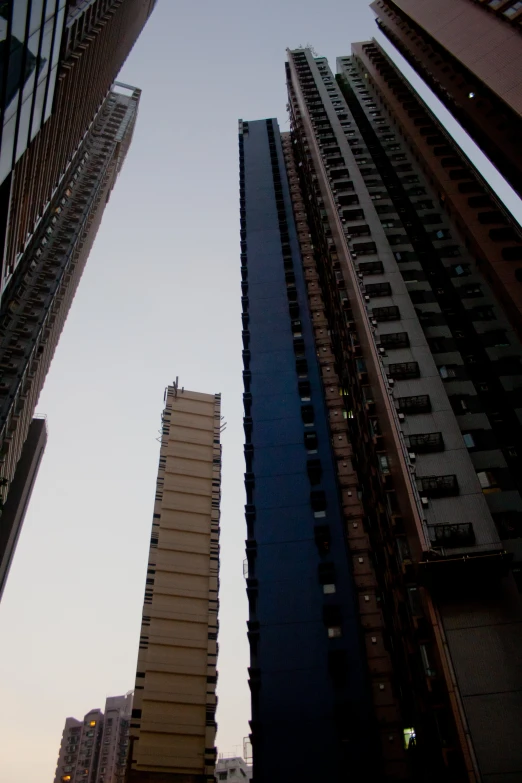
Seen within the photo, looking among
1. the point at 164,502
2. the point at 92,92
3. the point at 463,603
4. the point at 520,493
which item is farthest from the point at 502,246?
the point at 92,92

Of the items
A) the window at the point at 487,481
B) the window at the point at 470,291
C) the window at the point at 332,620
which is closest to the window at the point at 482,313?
the window at the point at 470,291

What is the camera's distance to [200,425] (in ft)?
180

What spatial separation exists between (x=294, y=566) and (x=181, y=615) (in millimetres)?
9198

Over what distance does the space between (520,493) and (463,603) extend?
8.06m

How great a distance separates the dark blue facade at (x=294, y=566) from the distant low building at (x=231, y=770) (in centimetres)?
7400

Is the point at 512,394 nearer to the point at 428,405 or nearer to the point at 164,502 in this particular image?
the point at 428,405

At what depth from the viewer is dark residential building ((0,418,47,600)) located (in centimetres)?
7406

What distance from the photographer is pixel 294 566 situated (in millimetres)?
39938

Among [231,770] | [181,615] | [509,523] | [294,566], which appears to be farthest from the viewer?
[231,770]

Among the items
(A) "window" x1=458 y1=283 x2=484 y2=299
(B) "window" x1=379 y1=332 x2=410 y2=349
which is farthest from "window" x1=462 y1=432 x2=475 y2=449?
(A) "window" x1=458 y1=283 x2=484 y2=299

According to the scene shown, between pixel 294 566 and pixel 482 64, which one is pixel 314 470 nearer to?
pixel 294 566

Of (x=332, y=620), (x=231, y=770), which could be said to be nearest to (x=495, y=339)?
Result: (x=332, y=620)

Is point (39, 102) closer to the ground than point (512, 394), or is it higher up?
higher up

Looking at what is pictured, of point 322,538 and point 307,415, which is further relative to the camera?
point 307,415
